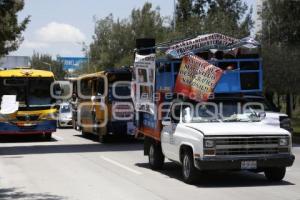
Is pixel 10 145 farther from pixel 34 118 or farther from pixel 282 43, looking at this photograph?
pixel 282 43

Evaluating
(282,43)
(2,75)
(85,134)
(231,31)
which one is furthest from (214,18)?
(2,75)

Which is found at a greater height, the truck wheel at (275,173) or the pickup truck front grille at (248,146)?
the pickup truck front grille at (248,146)

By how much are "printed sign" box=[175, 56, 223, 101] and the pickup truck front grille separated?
5.57ft

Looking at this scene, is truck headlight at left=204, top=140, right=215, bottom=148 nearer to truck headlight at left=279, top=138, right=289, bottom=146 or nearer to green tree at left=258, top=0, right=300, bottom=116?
truck headlight at left=279, top=138, right=289, bottom=146

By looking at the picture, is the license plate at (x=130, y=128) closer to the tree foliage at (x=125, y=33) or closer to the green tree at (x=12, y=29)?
the green tree at (x=12, y=29)

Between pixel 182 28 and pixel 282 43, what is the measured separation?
13282 mm

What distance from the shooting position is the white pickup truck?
40.4 feet

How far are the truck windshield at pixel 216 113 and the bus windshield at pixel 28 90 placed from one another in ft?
51.4

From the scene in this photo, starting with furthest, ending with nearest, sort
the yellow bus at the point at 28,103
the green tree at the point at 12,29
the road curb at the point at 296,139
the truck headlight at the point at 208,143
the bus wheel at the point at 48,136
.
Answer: the bus wheel at the point at 48,136, the yellow bus at the point at 28,103, the road curb at the point at 296,139, the green tree at the point at 12,29, the truck headlight at the point at 208,143

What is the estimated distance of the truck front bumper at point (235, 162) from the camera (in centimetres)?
1227

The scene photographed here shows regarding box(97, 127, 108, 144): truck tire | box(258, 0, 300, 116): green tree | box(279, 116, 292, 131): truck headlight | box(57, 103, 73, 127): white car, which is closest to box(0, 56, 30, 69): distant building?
box(57, 103, 73, 127): white car

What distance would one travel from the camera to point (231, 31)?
1666 inches

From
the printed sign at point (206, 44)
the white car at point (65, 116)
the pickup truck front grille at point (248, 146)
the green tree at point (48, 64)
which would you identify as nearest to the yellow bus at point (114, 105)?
the printed sign at point (206, 44)

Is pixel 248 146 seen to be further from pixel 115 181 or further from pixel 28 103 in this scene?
pixel 28 103
